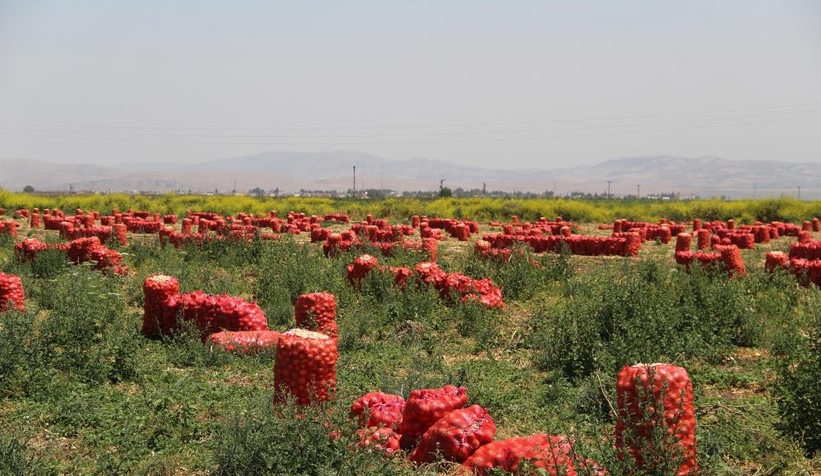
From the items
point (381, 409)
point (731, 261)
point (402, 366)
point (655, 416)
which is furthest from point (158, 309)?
point (731, 261)

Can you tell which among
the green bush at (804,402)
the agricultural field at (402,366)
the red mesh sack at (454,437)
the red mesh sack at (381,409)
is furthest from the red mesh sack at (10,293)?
the green bush at (804,402)

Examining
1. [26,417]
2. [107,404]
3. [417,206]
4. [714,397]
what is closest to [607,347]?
[714,397]

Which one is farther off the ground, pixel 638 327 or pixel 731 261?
pixel 731 261

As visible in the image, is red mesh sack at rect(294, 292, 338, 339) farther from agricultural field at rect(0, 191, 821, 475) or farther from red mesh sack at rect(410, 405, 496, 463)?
red mesh sack at rect(410, 405, 496, 463)

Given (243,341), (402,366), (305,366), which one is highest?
(305,366)

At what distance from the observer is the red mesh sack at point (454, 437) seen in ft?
16.5

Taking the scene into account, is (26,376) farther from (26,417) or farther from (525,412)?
(525,412)

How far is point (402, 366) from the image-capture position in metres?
7.91

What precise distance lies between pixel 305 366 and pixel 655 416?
2.53m

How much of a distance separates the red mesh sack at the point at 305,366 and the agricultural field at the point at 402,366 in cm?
2

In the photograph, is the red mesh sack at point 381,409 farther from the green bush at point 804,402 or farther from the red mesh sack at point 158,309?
the red mesh sack at point 158,309

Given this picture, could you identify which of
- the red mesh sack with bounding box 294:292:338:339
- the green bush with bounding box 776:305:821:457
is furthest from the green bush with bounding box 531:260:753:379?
A: the red mesh sack with bounding box 294:292:338:339

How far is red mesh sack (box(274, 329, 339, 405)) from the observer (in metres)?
5.81

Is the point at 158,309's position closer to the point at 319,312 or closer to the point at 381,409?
the point at 319,312
